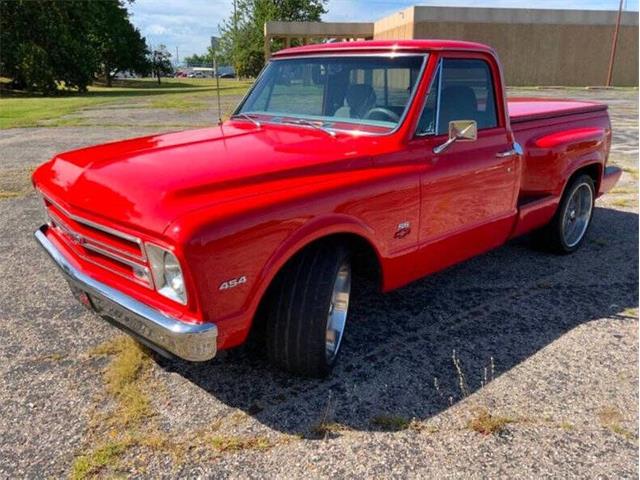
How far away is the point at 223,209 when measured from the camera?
7.59 ft

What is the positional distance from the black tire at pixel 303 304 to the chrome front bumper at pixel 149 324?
0.45 metres

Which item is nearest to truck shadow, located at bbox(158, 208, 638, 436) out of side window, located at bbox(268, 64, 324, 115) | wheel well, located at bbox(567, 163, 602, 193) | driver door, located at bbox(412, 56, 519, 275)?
driver door, located at bbox(412, 56, 519, 275)

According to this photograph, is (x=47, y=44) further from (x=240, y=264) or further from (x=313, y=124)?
(x=240, y=264)

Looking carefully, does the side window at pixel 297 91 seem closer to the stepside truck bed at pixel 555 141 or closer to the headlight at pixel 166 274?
the stepside truck bed at pixel 555 141

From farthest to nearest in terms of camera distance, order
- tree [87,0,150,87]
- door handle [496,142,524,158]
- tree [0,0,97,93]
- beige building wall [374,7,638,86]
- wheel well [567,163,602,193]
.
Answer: tree [87,0,150,87], beige building wall [374,7,638,86], tree [0,0,97,93], wheel well [567,163,602,193], door handle [496,142,524,158]

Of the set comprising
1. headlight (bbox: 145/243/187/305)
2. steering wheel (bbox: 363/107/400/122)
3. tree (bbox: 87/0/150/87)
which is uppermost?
tree (bbox: 87/0/150/87)

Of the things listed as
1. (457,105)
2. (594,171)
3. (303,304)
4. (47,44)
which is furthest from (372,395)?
(47,44)

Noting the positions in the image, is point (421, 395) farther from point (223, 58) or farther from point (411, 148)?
point (223, 58)

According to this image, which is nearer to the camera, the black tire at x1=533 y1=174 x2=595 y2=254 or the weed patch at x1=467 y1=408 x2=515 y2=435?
the weed patch at x1=467 y1=408 x2=515 y2=435

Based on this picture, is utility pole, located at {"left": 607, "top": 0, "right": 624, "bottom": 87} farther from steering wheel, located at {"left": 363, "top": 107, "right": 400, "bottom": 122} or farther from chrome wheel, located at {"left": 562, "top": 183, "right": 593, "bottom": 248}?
steering wheel, located at {"left": 363, "top": 107, "right": 400, "bottom": 122}

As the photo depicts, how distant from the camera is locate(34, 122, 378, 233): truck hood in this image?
241 cm

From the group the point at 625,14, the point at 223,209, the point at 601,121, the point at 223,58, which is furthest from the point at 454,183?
the point at 223,58

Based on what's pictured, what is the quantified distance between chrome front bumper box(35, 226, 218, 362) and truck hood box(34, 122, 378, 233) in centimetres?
36

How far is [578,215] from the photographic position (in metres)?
5.06
